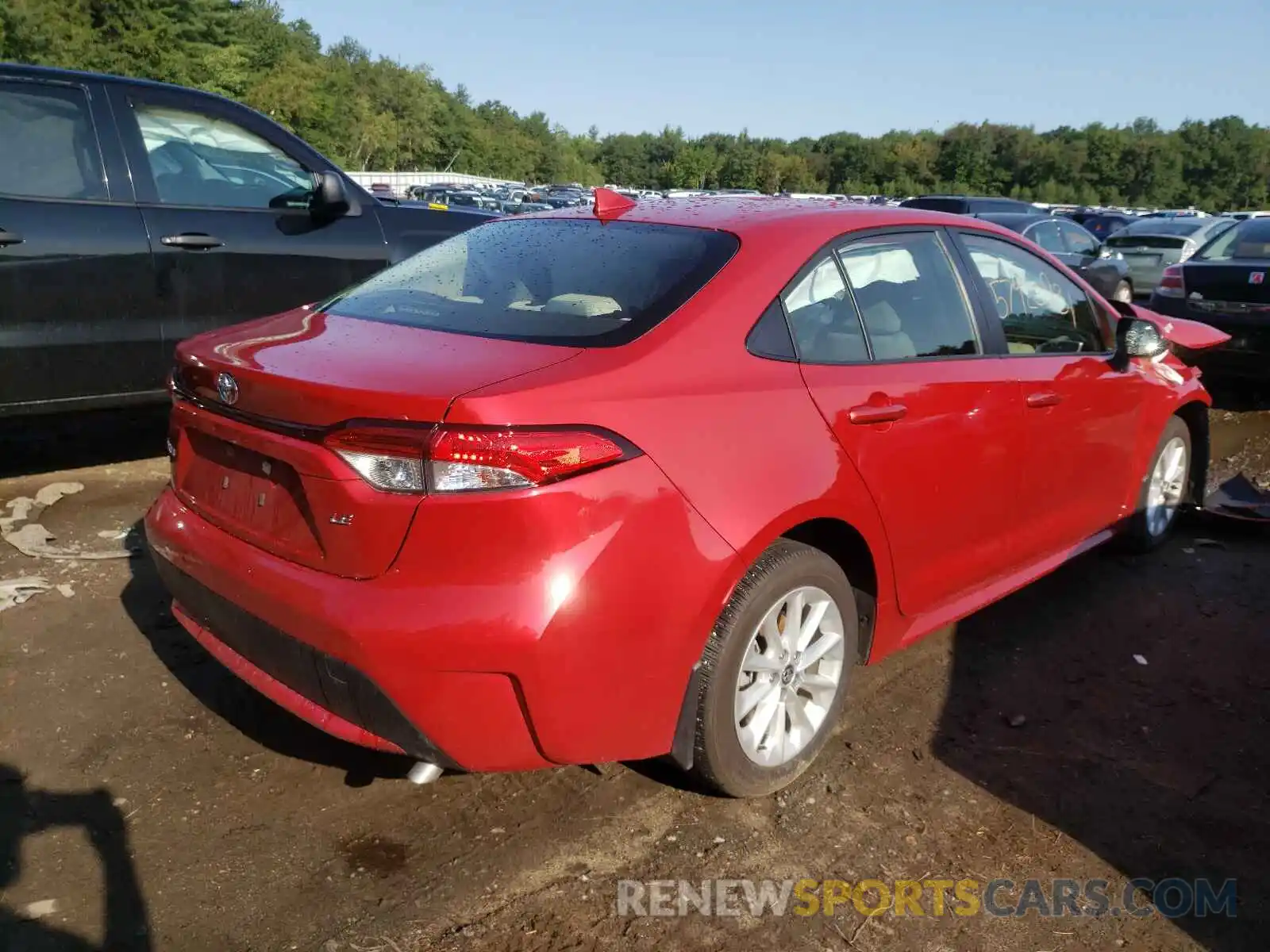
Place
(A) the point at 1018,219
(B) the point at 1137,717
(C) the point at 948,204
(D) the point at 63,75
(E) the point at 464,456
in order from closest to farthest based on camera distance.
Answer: (E) the point at 464,456, (B) the point at 1137,717, (D) the point at 63,75, (A) the point at 1018,219, (C) the point at 948,204

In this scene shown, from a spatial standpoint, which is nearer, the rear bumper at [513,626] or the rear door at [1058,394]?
the rear bumper at [513,626]

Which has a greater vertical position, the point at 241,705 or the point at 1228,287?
the point at 1228,287

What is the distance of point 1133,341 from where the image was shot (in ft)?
13.5

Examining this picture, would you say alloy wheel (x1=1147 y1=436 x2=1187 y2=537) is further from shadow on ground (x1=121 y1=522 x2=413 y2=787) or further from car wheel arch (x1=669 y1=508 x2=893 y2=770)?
shadow on ground (x1=121 y1=522 x2=413 y2=787)

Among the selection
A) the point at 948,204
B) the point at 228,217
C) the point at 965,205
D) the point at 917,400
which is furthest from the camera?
the point at 948,204

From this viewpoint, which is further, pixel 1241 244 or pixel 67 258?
pixel 1241 244

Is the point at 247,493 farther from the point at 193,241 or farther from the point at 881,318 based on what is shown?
the point at 193,241

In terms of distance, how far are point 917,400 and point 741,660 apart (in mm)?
1019

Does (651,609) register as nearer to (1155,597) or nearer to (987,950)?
(987,950)

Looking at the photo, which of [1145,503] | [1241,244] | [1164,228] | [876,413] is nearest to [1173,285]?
[1241,244]

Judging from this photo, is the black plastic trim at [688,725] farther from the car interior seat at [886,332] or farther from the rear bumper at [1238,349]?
the rear bumper at [1238,349]

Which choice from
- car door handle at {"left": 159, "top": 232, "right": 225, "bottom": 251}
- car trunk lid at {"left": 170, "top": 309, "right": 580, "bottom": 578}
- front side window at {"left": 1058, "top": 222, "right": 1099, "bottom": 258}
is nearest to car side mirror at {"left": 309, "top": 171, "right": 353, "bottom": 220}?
car door handle at {"left": 159, "top": 232, "right": 225, "bottom": 251}

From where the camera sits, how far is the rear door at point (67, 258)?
14.8ft

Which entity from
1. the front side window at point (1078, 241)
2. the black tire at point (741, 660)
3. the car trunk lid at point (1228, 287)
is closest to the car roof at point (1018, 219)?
the front side window at point (1078, 241)
